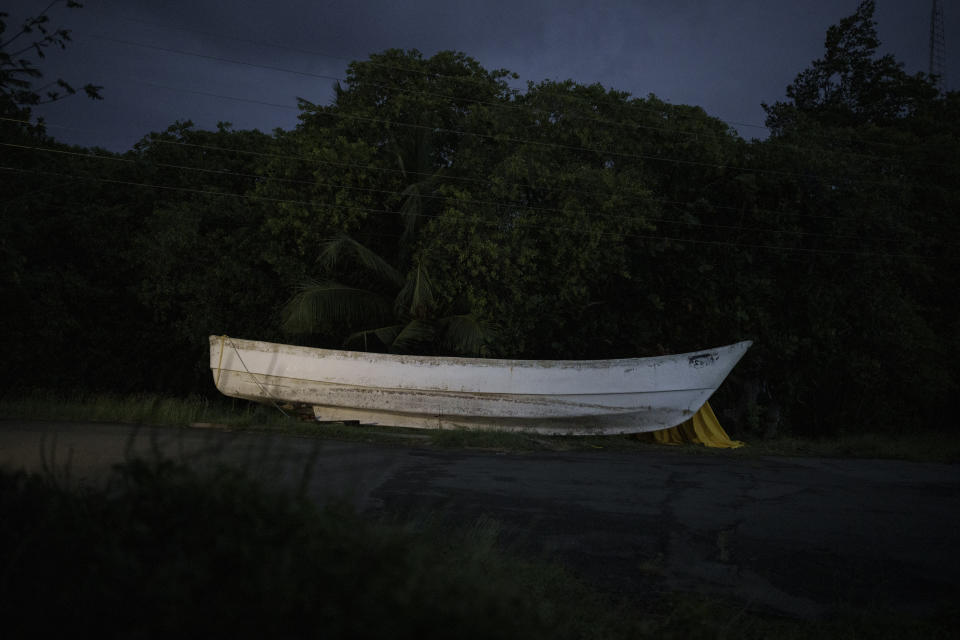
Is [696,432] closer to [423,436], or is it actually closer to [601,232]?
[601,232]

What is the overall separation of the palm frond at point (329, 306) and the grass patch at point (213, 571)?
9.52 metres

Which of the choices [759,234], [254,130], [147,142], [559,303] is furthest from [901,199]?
[147,142]

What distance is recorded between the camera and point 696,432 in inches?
473

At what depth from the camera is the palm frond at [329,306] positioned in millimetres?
11641

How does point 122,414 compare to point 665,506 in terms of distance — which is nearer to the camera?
point 665,506

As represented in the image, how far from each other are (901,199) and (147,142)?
63.9ft

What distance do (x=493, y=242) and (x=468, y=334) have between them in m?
1.95

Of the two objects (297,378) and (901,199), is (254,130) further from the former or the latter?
(901,199)

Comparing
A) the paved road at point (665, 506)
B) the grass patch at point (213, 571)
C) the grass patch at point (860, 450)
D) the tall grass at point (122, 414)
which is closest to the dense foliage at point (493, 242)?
the tall grass at point (122, 414)

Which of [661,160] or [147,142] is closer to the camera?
[661,160]

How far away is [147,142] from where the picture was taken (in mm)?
16281

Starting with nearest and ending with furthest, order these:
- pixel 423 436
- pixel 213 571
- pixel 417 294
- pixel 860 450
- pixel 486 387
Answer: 1. pixel 213 571
2. pixel 423 436
3. pixel 860 450
4. pixel 486 387
5. pixel 417 294

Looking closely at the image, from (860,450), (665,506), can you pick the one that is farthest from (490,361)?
(860,450)

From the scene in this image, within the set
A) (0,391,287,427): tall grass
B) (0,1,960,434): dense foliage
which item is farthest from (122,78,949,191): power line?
(0,391,287,427): tall grass
